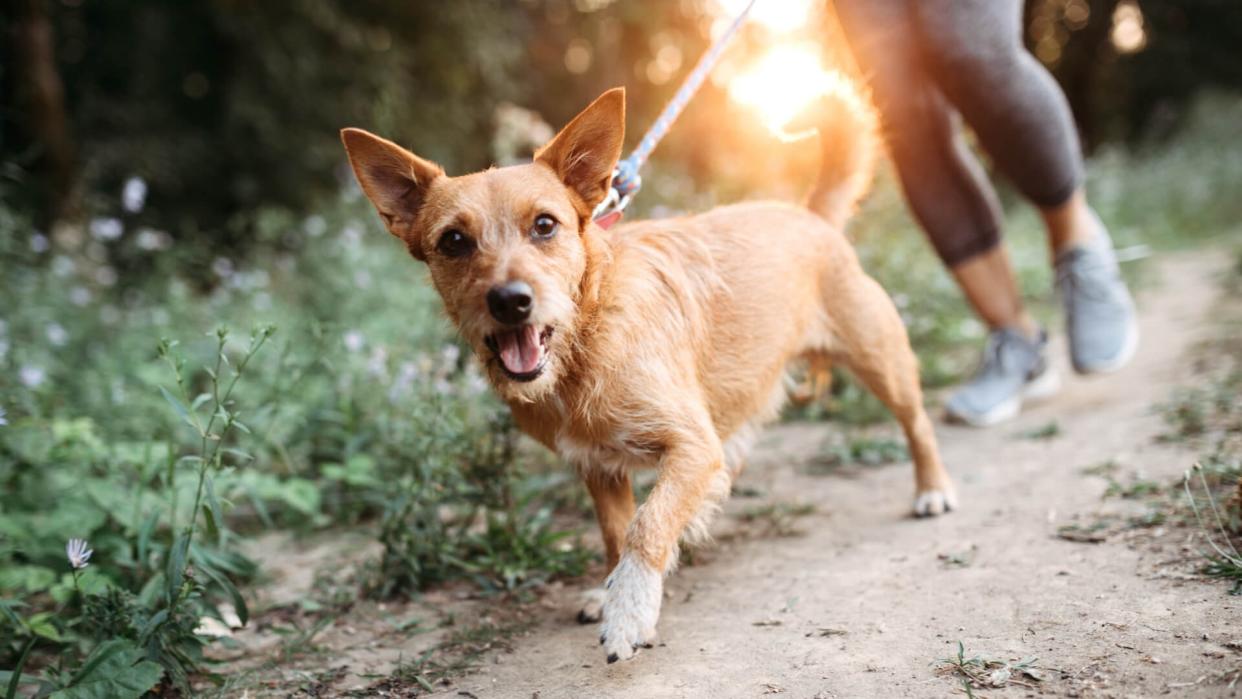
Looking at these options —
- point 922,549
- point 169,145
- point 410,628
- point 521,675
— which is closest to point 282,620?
point 410,628

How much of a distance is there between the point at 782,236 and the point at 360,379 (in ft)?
7.29

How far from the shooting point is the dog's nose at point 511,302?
211 centimetres

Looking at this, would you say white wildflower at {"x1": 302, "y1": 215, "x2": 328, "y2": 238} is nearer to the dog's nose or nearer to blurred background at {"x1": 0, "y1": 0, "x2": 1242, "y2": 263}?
blurred background at {"x1": 0, "y1": 0, "x2": 1242, "y2": 263}

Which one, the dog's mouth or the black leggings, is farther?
the black leggings

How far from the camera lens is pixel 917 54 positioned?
342 centimetres

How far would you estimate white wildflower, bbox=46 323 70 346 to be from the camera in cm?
444

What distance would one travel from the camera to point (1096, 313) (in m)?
3.84

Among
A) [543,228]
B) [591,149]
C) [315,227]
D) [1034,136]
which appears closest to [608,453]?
[543,228]

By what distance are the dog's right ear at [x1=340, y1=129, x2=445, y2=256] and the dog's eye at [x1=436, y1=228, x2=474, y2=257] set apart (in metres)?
0.18

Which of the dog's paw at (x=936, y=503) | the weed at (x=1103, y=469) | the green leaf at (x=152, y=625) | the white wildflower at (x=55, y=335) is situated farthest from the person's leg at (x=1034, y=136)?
the white wildflower at (x=55, y=335)

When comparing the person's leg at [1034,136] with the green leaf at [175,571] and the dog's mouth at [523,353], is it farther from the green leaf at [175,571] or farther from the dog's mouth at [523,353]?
the green leaf at [175,571]

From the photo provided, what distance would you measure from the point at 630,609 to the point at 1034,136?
2800 mm

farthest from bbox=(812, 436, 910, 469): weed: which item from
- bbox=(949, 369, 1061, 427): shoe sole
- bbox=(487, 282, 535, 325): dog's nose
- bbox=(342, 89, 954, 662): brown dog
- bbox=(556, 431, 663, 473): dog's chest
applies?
bbox=(487, 282, 535, 325): dog's nose

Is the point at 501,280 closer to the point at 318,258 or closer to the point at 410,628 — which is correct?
the point at 410,628
